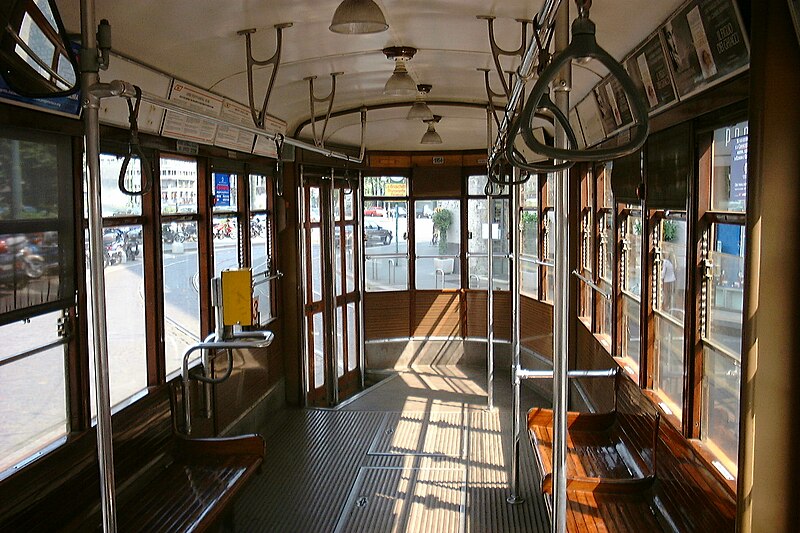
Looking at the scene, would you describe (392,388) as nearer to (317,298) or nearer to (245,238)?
(317,298)

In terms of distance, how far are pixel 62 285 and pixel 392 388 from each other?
5.97 metres

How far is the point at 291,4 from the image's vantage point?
4082mm

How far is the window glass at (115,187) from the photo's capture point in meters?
4.50

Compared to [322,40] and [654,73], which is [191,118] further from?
[654,73]

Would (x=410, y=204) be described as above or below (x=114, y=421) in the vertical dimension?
above

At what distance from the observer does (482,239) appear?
10844 millimetres

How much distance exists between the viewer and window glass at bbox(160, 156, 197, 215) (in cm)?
529

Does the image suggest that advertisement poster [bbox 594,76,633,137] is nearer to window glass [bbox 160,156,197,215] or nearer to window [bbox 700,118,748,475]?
window [bbox 700,118,748,475]

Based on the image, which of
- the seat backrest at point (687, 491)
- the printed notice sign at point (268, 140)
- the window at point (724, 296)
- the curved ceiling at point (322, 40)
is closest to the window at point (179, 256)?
the curved ceiling at point (322, 40)

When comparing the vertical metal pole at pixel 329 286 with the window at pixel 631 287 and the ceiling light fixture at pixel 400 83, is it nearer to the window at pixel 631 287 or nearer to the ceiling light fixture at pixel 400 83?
the ceiling light fixture at pixel 400 83

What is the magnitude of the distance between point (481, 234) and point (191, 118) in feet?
20.3

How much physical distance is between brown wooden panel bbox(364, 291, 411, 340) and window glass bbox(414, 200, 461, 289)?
35 centimetres

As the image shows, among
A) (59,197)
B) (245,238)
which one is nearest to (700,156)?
(59,197)

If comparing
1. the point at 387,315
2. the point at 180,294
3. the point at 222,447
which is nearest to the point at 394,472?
the point at 222,447
